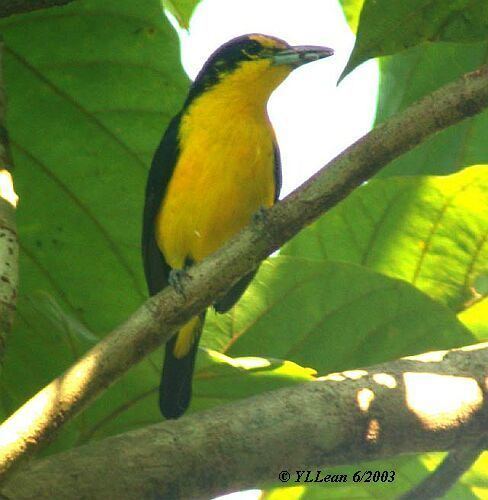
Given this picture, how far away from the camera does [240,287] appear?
3.34m

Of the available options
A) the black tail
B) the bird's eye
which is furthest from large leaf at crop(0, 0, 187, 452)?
the bird's eye

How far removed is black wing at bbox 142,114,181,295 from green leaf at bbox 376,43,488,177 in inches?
28.5

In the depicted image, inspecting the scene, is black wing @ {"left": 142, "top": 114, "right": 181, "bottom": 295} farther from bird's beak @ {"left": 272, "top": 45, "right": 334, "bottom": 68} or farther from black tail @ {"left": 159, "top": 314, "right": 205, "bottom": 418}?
bird's beak @ {"left": 272, "top": 45, "right": 334, "bottom": 68}

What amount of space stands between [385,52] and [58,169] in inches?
47.9

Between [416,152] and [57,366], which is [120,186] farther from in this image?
[416,152]

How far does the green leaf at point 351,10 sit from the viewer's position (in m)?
3.20

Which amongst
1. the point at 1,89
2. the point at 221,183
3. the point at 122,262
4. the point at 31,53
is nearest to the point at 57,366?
the point at 122,262

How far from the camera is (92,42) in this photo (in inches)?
118

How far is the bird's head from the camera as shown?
402 cm

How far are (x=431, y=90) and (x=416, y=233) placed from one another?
1.49ft

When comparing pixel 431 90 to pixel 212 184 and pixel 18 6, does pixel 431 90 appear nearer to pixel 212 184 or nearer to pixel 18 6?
pixel 212 184

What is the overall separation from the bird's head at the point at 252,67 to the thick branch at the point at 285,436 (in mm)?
1983

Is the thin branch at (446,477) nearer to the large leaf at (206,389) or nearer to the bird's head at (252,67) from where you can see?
the large leaf at (206,389)

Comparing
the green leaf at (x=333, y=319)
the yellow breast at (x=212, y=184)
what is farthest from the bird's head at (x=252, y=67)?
the green leaf at (x=333, y=319)
